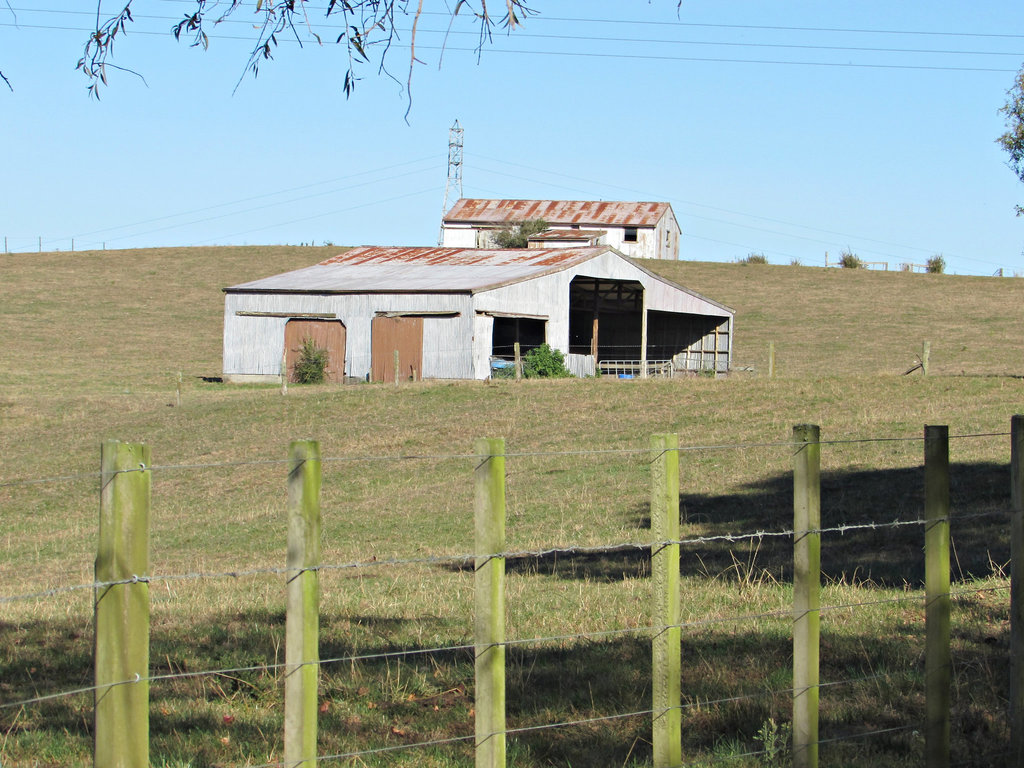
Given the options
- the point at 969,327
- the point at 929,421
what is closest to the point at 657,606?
the point at 929,421

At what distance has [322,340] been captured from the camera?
122 feet

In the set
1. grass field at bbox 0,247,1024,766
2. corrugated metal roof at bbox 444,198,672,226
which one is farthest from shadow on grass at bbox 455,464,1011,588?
corrugated metal roof at bbox 444,198,672,226

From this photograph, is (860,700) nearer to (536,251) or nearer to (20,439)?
(20,439)

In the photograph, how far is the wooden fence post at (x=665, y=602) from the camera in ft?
14.2

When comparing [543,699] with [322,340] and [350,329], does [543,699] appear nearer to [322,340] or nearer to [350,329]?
[350,329]

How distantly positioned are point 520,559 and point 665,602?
787 centimetres

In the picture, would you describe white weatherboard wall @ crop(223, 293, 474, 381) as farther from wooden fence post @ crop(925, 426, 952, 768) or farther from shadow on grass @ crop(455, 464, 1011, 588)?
wooden fence post @ crop(925, 426, 952, 768)

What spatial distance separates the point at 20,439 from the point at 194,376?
15044mm

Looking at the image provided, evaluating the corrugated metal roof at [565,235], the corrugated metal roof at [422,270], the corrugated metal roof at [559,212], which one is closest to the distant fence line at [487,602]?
the corrugated metal roof at [422,270]

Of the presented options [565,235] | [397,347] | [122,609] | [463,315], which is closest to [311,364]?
[397,347]

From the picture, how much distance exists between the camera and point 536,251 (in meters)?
42.8

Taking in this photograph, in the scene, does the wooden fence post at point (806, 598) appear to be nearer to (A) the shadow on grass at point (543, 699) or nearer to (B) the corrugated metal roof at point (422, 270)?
(A) the shadow on grass at point (543, 699)

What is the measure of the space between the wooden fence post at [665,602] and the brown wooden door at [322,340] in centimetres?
3280

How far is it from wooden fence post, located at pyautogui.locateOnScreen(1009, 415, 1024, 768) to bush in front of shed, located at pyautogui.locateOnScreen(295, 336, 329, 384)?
32850 millimetres
